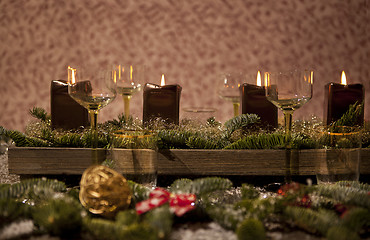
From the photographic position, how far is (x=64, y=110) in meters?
0.72

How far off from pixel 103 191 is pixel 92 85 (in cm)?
22

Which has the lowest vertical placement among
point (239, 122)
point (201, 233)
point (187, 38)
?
point (201, 233)

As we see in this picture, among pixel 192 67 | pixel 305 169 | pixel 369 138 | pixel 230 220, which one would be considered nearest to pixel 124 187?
pixel 230 220

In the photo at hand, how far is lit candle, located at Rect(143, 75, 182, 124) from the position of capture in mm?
733

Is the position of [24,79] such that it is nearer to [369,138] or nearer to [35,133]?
[35,133]

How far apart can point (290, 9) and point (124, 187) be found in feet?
5.74

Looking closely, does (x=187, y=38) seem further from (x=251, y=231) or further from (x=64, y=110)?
(x=251, y=231)

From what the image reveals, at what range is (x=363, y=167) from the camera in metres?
0.60

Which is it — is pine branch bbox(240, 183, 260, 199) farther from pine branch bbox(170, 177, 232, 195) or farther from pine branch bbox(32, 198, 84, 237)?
pine branch bbox(32, 198, 84, 237)

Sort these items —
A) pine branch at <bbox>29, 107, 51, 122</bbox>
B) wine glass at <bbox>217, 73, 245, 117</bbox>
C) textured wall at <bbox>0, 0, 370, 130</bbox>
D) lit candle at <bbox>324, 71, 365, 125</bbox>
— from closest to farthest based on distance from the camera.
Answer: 1. lit candle at <bbox>324, 71, 365, 125</bbox>
2. pine branch at <bbox>29, 107, 51, 122</bbox>
3. wine glass at <bbox>217, 73, 245, 117</bbox>
4. textured wall at <bbox>0, 0, 370, 130</bbox>

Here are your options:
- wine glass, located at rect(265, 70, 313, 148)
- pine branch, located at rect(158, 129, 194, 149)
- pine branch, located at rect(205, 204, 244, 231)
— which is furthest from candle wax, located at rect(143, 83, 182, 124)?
pine branch, located at rect(205, 204, 244, 231)

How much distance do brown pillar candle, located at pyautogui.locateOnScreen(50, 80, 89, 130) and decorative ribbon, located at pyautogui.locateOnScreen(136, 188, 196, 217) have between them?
0.37 meters

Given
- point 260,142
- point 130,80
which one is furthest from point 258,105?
point 130,80

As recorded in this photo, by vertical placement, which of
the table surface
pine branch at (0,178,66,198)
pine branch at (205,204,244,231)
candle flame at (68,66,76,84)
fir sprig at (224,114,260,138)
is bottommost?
the table surface
